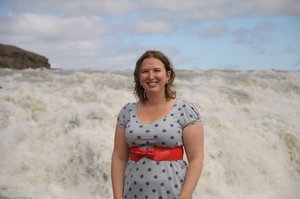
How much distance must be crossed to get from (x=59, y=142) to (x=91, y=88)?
7.00ft

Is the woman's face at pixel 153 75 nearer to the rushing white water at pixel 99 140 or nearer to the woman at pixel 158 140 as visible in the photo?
the woman at pixel 158 140

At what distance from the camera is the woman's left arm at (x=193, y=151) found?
2246 mm

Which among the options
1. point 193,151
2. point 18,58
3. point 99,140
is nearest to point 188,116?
point 193,151

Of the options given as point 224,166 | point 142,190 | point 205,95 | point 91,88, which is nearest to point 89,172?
point 224,166

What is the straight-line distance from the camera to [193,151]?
7.45 ft

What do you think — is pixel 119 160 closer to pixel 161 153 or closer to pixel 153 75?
pixel 161 153

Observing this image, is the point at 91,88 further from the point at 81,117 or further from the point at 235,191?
the point at 235,191

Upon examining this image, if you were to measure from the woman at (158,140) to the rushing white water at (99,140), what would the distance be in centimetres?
416

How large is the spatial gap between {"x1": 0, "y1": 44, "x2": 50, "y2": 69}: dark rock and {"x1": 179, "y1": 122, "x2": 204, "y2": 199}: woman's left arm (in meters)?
21.6

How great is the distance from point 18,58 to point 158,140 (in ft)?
73.9

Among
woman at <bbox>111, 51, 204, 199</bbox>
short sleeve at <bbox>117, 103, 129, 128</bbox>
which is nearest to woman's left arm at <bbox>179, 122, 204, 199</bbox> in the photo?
woman at <bbox>111, 51, 204, 199</bbox>

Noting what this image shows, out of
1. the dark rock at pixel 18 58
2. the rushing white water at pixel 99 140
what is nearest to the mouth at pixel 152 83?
the rushing white water at pixel 99 140

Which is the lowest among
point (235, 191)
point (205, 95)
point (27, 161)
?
point (235, 191)

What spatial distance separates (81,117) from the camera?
7.92 m
